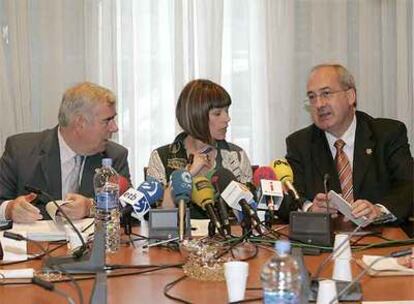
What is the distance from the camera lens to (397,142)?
10.6 ft

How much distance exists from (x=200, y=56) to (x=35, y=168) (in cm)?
130

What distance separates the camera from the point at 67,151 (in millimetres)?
3125

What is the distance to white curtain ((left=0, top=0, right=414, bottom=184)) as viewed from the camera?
3906mm

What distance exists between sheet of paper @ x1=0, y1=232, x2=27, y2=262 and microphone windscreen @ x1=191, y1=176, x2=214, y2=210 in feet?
1.96

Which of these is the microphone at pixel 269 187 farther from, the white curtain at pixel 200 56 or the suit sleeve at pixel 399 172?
the white curtain at pixel 200 56

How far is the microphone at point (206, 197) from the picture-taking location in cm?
234

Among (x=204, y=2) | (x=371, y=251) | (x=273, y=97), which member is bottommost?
(x=371, y=251)

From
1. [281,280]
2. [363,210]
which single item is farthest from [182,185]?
[281,280]

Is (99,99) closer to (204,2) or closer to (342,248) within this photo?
(204,2)

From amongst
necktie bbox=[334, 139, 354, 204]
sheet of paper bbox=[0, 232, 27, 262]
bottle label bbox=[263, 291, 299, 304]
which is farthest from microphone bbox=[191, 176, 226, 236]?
bottle label bbox=[263, 291, 299, 304]

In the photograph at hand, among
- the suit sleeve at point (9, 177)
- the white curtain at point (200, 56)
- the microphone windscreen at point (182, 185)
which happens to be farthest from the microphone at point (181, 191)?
the white curtain at point (200, 56)

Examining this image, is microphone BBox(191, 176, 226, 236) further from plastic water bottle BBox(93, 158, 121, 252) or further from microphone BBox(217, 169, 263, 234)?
plastic water bottle BBox(93, 158, 121, 252)

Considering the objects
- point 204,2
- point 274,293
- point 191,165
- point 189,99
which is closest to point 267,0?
point 204,2

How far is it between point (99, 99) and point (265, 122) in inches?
48.1
